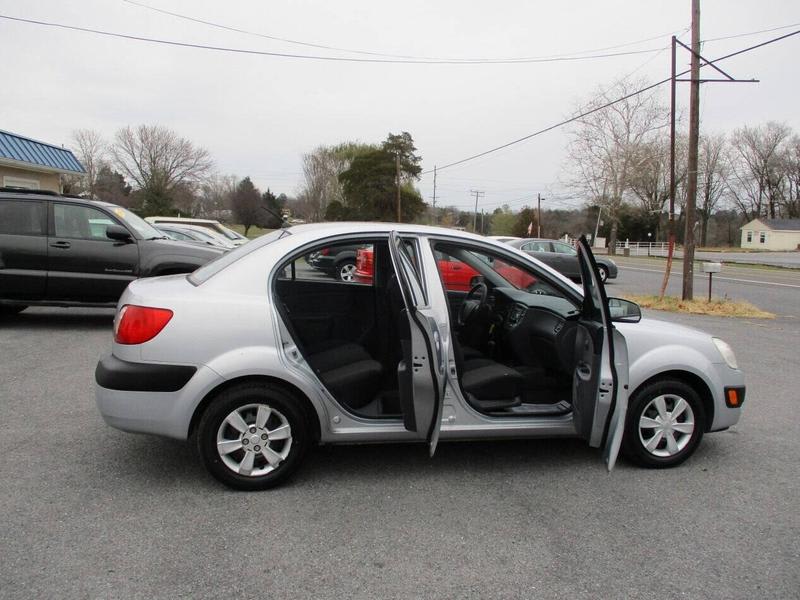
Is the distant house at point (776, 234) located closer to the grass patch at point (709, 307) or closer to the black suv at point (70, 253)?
the grass patch at point (709, 307)

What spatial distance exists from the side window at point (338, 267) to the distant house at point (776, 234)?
268 ft

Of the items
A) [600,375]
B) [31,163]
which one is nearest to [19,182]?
[31,163]

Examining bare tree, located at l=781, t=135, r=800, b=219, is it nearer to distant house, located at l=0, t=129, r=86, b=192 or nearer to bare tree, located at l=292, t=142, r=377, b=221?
bare tree, located at l=292, t=142, r=377, b=221

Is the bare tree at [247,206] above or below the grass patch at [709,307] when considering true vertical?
above

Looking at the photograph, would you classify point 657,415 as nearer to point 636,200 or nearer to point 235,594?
point 235,594

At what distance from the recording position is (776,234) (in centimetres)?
7412

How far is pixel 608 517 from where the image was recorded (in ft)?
11.3

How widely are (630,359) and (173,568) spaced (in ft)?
9.54

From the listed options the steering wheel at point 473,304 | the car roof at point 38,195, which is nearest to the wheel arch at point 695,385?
the steering wheel at point 473,304

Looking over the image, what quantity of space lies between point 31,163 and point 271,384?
16580 millimetres

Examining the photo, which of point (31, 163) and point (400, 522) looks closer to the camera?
point (400, 522)

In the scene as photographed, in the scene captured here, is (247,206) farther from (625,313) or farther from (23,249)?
(625,313)

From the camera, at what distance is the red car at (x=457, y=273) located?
4555 millimetres

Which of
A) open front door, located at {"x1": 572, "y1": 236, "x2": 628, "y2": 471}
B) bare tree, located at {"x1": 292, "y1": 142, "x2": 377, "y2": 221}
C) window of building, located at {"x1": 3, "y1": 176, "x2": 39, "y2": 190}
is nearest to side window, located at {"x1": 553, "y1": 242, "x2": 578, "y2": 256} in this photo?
window of building, located at {"x1": 3, "y1": 176, "x2": 39, "y2": 190}
